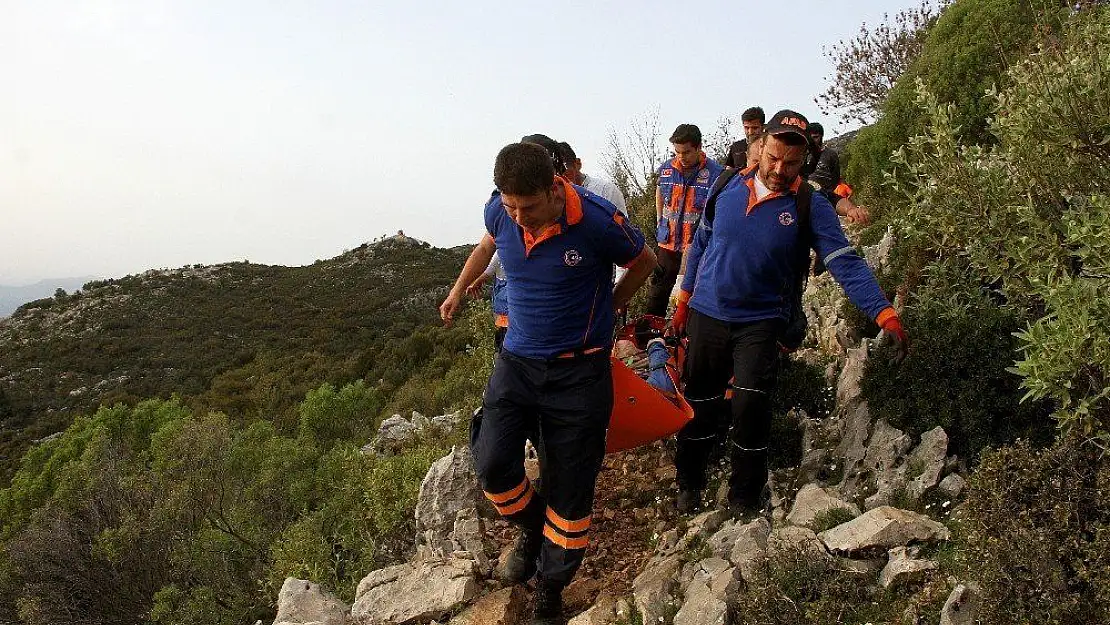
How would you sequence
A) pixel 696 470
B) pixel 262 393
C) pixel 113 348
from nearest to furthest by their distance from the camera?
pixel 696 470
pixel 262 393
pixel 113 348

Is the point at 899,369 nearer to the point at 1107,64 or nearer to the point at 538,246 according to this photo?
the point at 1107,64

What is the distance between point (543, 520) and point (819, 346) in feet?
11.9

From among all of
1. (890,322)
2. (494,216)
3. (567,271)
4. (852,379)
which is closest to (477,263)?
(494,216)

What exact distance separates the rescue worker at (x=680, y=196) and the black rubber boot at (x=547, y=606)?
3324 mm

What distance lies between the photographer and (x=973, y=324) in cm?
398

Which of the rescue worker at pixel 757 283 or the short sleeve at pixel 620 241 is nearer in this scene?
the short sleeve at pixel 620 241

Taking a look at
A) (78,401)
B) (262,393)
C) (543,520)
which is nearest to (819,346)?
(543,520)

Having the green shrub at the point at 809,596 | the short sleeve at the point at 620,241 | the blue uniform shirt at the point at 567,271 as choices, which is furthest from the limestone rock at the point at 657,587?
the short sleeve at the point at 620,241

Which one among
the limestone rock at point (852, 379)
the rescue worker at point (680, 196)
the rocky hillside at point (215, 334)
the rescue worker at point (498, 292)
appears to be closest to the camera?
the rescue worker at point (498, 292)

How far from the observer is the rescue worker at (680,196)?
19.6 feet

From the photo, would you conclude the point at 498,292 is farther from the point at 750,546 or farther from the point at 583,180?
the point at 750,546

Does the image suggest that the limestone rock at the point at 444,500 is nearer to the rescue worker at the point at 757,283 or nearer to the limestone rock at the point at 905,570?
the rescue worker at the point at 757,283

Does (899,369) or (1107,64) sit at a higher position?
(1107,64)

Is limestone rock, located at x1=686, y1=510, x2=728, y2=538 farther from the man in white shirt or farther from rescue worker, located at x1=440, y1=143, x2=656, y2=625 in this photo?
the man in white shirt
